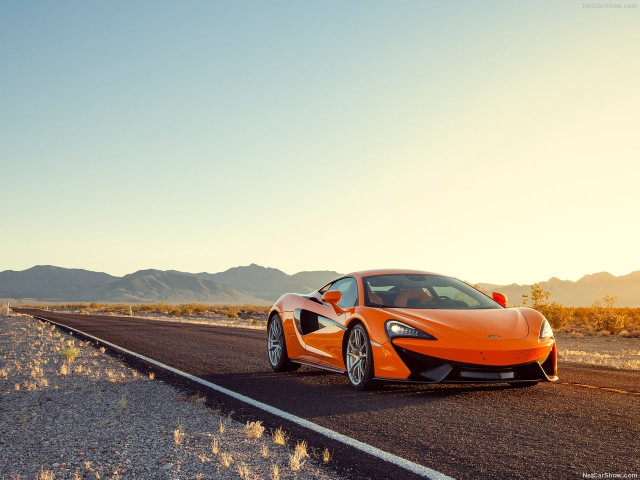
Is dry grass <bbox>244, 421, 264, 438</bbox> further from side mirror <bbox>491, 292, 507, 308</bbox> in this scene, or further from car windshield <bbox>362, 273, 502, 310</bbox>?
side mirror <bbox>491, 292, 507, 308</bbox>

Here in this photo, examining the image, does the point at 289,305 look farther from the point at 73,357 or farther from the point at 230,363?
the point at 73,357

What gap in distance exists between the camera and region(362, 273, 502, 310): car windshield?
23.9ft

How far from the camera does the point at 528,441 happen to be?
→ 4504 millimetres

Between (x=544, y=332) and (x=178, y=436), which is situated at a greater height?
(x=544, y=332)

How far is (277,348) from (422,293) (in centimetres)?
273

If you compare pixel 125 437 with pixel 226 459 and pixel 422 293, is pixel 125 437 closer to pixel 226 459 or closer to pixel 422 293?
pixel 226 459

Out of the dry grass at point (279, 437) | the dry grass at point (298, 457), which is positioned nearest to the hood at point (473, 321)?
the dry grass at point (279, 437)

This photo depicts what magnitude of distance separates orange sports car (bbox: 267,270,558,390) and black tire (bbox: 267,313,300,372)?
1.28 ft

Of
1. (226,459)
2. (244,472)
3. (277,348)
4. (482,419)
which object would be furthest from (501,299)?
(244,472)

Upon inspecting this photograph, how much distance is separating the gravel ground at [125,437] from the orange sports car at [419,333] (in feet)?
5.97

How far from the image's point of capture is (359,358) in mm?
6914

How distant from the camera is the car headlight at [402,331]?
20.5 ft

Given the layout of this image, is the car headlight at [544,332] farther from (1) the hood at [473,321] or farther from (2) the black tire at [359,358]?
(2) the black tire at [359,358]

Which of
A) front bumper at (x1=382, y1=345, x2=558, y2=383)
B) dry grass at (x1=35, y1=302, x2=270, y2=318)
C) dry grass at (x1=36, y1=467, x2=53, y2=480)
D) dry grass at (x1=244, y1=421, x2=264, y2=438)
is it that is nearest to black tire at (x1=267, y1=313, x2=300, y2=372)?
front bumper at (x1=382, y1=345, x2=558, y2=383)
